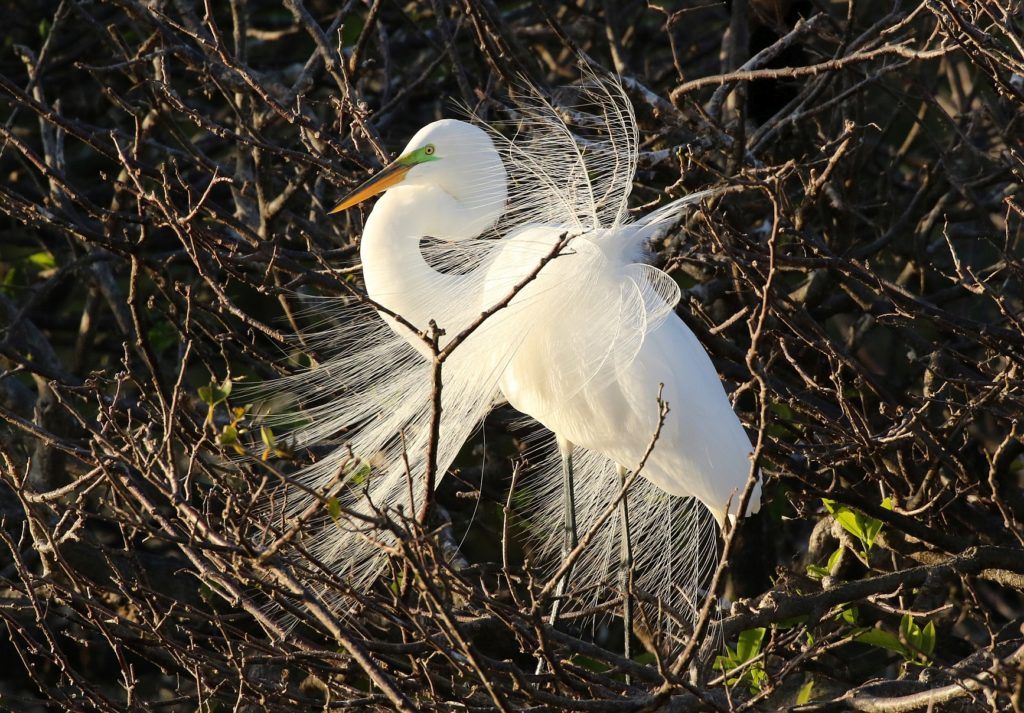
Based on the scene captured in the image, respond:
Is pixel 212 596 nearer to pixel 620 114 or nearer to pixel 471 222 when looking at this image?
pixel 471 222

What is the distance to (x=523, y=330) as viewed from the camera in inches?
109

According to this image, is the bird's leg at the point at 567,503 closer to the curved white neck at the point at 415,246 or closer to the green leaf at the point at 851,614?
the curved white neck at the point at 415,246

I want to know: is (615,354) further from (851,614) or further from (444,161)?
(851,614)

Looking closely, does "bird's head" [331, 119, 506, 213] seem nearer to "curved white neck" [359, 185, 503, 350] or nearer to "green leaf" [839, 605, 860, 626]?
"curved white neck" [359, 185, 503, 350]

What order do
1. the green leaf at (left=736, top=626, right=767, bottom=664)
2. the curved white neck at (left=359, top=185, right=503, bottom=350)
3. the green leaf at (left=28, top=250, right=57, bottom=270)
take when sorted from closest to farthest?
the green leaf at (left=736, top=626, right=767, bottom=664)
the curved white neck at (left=359, top=185, right=503, bottom=350)
the green leaf at (left=28, top=250, right=57, bottom=270)

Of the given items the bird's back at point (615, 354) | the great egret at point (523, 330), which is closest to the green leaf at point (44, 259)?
the great egret at point (523, 330)

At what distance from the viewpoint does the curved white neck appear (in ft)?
9.05

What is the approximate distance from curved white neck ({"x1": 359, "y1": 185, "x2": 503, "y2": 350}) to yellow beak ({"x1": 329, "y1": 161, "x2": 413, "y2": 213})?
0.04 metres

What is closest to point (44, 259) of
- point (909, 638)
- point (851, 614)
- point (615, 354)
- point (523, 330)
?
point (523, 330)

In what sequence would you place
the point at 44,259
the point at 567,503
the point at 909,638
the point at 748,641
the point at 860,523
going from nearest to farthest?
1. the point at 909,638
2. the point at 748,641
3. the point at 860,523
4. the point at 567,503
5. the point at 44,259

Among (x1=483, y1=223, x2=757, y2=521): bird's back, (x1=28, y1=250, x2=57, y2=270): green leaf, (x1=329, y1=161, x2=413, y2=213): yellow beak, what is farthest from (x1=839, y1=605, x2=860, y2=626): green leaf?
(x1=28, y1=250, x2=57, y2=270): green leaf

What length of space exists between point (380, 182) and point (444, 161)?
0.16m

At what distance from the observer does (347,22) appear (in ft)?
13.1

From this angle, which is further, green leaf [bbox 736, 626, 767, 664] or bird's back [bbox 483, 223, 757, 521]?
bird's back [bbox 483, 223, 757, 521]
